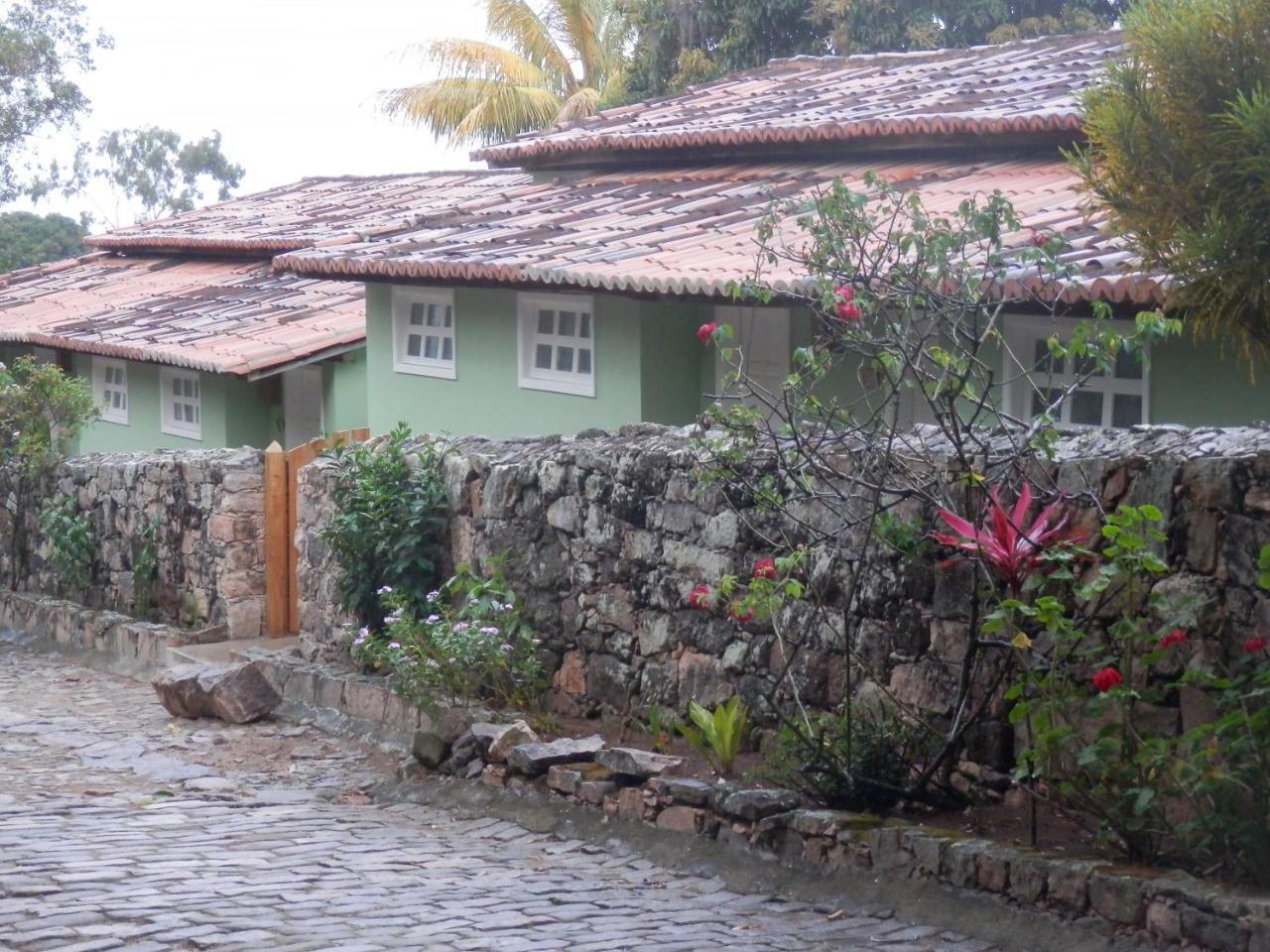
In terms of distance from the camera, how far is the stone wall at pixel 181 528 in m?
12.5

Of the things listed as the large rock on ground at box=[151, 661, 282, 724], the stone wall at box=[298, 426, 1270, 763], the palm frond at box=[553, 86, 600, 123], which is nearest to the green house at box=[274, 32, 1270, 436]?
the stone wall at box=[298, 426, 1270, 763]

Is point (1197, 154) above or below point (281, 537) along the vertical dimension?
above

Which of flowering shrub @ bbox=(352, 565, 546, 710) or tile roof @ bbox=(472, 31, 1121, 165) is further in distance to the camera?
tile roof @ bbox=(472, 31, 1121, 165)

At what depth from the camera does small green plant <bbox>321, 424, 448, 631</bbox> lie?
991 centimetres

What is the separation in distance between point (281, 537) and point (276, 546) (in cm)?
9

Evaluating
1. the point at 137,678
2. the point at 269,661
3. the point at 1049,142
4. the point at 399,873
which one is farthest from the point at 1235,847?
the point at 137,678

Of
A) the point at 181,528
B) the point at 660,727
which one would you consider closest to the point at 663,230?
the point at 181,528

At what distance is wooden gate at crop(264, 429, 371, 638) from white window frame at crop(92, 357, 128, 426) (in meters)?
8.85

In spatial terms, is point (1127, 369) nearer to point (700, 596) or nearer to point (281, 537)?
point (700, 596)

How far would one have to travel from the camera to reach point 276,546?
12555 mm

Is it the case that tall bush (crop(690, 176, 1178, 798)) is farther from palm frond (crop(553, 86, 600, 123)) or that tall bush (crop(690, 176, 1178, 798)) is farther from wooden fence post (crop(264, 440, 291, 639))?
palm frond (crop(553, 86, 600, 123))

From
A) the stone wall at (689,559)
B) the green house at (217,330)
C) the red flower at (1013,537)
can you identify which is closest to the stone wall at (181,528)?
the stone wall at (689,559)

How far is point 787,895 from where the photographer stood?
643cm

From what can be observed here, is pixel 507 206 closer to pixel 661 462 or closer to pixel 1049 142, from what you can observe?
pixel 1049 142
